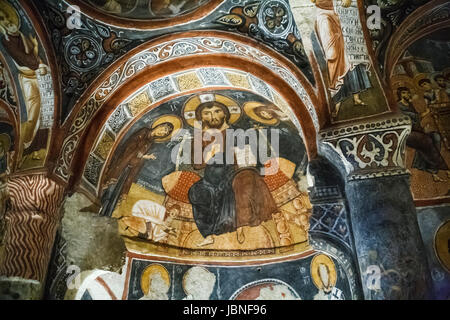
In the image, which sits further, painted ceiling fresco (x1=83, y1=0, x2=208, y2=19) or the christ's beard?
the christ's beard

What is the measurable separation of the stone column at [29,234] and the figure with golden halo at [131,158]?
4.55ft

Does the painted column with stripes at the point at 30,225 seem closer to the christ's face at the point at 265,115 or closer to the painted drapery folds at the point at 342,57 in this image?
the christ's face at the point at 265,115

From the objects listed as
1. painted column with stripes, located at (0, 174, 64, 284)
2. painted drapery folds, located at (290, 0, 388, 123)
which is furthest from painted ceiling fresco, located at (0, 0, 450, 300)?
painted column with stripes, located at (0, 174, 64, 284)

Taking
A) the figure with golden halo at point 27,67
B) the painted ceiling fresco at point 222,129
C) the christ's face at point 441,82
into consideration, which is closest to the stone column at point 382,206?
the painted ceiling fresco at point 222,129

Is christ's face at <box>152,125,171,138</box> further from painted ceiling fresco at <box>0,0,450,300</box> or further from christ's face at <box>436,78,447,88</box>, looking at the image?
christ's face at <box>436,78,447,88</box>

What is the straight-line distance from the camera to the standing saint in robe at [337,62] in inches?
198

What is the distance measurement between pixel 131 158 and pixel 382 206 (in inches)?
191

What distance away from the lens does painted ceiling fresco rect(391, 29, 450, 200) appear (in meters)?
6.18

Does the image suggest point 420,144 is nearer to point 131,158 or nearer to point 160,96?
point 160,96

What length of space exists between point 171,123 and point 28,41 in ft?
9.10

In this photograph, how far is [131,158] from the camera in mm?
7953

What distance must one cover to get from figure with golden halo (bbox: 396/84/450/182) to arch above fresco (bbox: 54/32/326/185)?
1.55 metres
